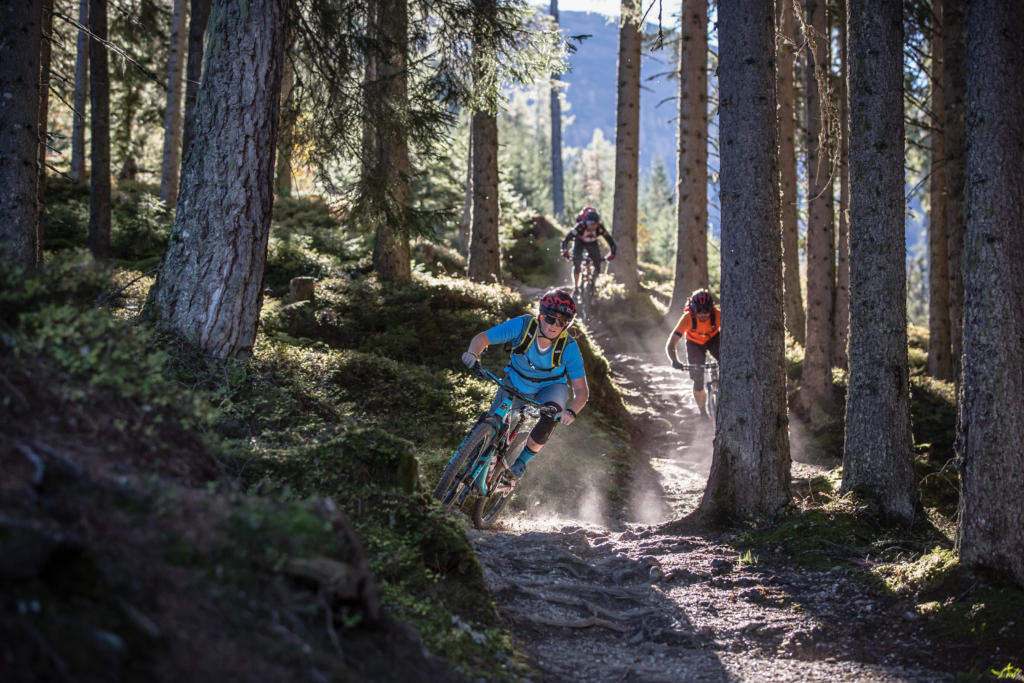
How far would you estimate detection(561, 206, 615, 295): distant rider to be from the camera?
16797 mm

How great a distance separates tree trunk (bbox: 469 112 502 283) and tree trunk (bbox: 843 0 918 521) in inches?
356

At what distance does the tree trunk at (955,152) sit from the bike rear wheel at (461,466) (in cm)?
928

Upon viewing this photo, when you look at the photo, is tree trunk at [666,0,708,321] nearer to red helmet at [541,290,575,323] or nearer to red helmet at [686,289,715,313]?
red helmet at [686,289,715,313]

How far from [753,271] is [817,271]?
33.7 ft

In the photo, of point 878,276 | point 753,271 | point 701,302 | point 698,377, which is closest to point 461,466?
point 753,271

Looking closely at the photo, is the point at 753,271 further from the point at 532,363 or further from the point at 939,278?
the point at 939,278

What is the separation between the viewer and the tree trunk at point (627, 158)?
853 inches

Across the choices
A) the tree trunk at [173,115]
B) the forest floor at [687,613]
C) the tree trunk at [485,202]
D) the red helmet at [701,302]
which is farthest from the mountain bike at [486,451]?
the tree trunk at [173,115]

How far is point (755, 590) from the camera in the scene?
Result: 279 inches

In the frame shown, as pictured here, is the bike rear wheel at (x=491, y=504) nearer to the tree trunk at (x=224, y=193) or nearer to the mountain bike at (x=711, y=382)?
the tree trunk at (x=224, y=193)

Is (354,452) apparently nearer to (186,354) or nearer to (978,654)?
(186,354)

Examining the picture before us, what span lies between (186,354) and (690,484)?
7.65 m

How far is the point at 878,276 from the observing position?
8.38 meters

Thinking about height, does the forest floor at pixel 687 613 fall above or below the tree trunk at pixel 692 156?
below
